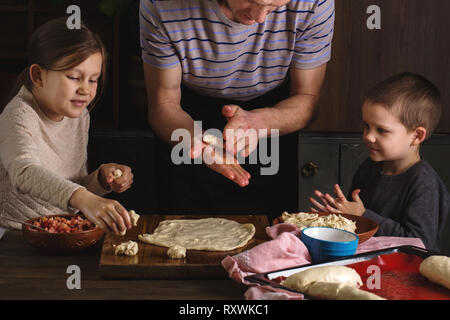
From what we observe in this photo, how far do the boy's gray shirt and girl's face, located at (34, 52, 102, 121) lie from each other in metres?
0.95

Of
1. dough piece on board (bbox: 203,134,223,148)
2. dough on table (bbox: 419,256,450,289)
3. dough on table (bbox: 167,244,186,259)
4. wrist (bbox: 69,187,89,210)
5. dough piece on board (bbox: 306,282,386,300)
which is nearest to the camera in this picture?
dough piece on board (bbox: 306,282,386,300)

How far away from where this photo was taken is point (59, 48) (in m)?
1.72

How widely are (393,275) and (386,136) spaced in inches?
27.2

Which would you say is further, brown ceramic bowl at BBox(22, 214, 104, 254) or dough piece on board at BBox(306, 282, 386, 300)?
brown ceramic bowl at BBox(22, 214, 104, 254)

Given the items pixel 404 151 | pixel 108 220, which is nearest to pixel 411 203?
pixel 404 151

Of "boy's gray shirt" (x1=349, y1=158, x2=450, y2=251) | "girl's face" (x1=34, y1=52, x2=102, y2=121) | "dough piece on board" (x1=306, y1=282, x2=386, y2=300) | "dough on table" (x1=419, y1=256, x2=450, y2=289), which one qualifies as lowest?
"boy's gray shirt" (x1=349, y1=158, x2=450, y2=251)

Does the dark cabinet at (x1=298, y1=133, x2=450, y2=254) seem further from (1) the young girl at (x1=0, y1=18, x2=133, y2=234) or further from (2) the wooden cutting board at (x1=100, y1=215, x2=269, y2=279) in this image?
(2) the wooden cutting board at (x1=100, y1=215, x2=269, y2=279)

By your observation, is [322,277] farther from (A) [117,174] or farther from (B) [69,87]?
(B) [69,87]

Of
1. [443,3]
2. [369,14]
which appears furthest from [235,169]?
[443,3]

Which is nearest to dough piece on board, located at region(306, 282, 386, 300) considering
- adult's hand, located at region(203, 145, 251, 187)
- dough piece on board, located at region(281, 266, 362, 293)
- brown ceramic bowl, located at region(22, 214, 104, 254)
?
dough piece on board, located at region(281, 266, 362, 293)

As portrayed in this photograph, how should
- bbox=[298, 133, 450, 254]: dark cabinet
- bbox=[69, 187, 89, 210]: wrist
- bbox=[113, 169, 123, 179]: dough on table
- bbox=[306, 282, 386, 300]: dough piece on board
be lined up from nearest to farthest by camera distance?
bbox=[306, 282, 386, 300]: dough piece on board < bbox=[69, 187, 89, 210]: wrist < bbox=[113, 169, 123, 179]: dough on table < bbox=[298, 133, 450, 254]: dark cabinet

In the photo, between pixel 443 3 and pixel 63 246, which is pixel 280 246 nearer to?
pixel 63 246

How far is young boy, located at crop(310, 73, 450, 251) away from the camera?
164 cm

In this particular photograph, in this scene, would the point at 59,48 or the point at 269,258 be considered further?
the point at 59,48
